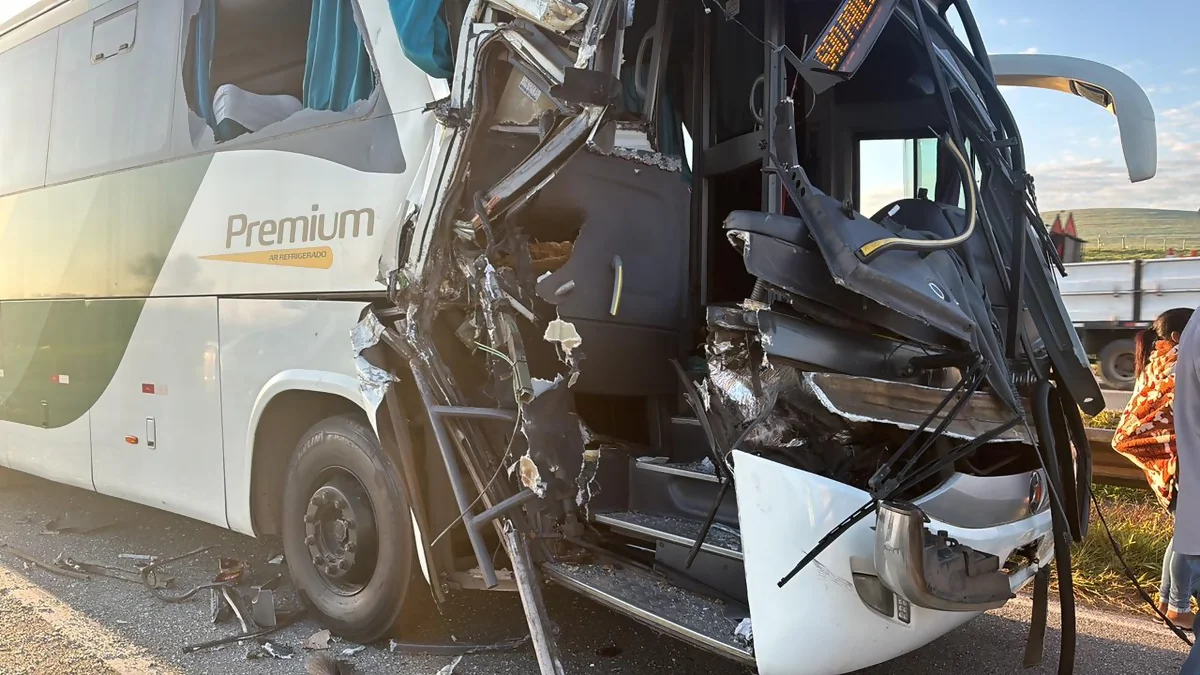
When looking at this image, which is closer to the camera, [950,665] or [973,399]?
[973,399]

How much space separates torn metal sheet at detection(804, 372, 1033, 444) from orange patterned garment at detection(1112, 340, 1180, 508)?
1.56 m

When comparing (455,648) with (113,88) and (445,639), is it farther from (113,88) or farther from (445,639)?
(113,88)

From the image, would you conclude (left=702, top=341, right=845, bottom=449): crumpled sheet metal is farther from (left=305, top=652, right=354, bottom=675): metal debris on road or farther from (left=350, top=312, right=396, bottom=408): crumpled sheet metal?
(left=305, top=652, right=354, bottom=675): metal debris on road

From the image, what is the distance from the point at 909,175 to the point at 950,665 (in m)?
2.32

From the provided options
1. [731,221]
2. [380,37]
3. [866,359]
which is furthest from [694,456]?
[380,37]

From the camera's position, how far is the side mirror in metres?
3.54

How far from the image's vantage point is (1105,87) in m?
3.91

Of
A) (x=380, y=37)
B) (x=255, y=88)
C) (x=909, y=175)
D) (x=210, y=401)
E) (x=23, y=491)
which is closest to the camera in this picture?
(x=380, y=37)

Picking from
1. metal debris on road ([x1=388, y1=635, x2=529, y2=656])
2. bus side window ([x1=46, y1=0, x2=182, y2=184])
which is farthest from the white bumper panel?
bus side window ([x1=46, y1=0, x2=182, y2=184])

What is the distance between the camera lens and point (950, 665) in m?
3.94

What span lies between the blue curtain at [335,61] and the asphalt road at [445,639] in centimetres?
258

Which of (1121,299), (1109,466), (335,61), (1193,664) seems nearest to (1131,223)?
(1121,299)

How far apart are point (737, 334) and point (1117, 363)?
13.4 m

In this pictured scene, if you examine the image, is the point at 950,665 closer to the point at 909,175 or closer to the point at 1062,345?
the point at 1062,345
